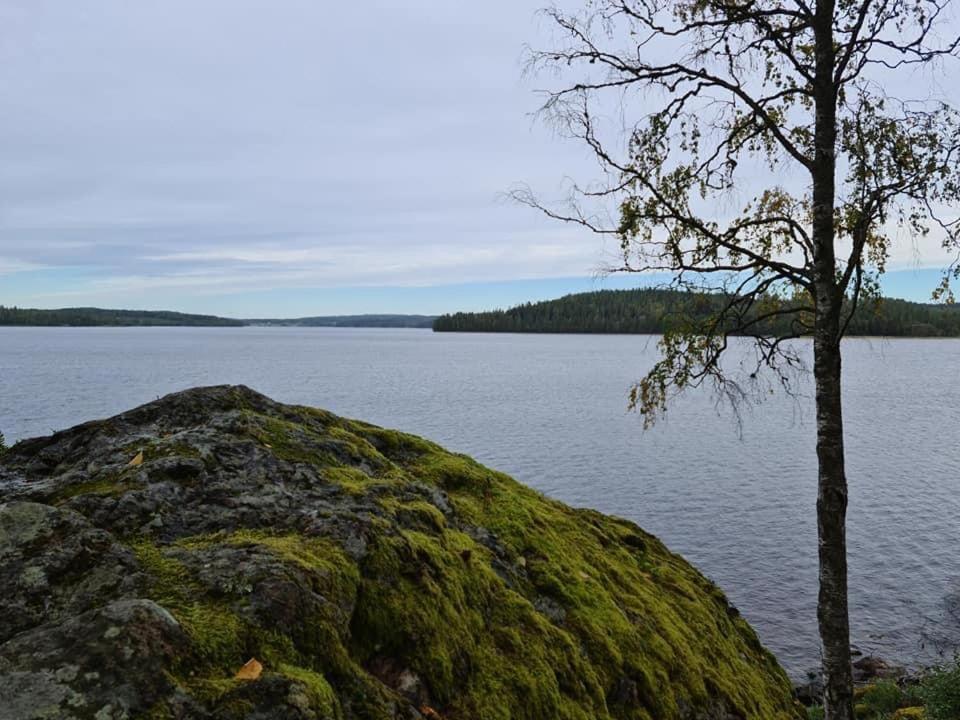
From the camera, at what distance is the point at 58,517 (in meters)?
4.35

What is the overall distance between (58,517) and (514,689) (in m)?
3.64

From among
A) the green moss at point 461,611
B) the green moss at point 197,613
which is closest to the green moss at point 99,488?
the green moss at point 461,611

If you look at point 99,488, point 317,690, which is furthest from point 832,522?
point 99,488

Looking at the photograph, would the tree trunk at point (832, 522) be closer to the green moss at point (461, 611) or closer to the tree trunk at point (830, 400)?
the tree trunk at point (830, 400)

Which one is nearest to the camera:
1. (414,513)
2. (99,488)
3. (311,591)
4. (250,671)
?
(250,671)

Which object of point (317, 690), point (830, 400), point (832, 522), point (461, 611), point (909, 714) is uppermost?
point (830, 400)

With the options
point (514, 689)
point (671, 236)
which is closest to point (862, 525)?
point (671, 236)

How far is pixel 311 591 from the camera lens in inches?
174

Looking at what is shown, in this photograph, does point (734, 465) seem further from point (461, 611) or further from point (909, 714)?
point (461, 611)

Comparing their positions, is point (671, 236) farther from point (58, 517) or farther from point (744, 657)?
point (58, 517)

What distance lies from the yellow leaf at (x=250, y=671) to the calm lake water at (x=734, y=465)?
19.3 metres

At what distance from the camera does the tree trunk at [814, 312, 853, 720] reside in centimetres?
848

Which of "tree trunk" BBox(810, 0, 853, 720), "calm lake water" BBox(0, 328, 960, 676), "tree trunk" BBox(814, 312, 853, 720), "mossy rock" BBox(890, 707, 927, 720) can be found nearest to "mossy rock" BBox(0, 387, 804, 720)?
"tree trunk" BBox(814, 312, 853, 720)

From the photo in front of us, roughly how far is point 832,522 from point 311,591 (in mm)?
7095
